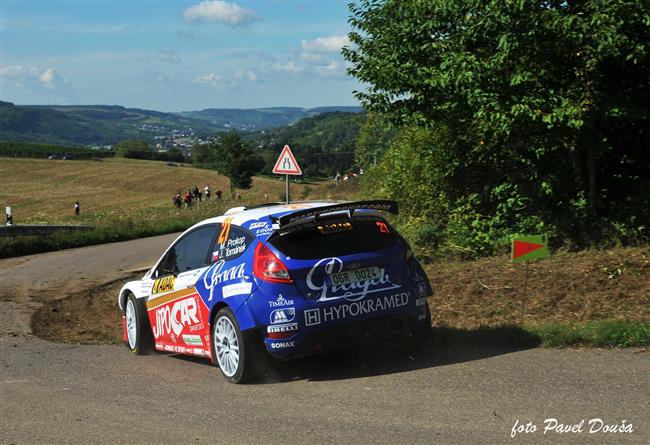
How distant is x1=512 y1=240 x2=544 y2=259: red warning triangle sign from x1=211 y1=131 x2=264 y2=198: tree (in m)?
76.6

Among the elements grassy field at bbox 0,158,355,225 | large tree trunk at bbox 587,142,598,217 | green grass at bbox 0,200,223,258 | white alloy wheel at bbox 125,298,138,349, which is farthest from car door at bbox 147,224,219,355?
grassy field at bbox 0,158,355,225

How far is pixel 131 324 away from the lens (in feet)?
32.1

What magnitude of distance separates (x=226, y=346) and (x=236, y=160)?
7966 cm

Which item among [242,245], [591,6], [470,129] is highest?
[591,6]

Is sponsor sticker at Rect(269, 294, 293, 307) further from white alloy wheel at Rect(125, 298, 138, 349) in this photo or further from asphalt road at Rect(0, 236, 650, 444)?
white alloy wheel at Rect(125, 298, 138, 349)

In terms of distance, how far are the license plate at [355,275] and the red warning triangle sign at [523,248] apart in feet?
6.97

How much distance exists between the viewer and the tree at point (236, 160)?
8650cm

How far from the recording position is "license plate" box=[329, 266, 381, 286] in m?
6.98

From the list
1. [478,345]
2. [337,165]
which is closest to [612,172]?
[478,345]

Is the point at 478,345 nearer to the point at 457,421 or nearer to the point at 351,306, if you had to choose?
the point at 351,306

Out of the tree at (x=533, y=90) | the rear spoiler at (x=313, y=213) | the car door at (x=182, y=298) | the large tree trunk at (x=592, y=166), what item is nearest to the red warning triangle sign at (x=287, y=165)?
the tree at (x=533, y=90)

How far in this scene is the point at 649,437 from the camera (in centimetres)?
473

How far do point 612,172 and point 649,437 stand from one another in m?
8.96

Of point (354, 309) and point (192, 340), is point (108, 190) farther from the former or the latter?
point (354, 309)
